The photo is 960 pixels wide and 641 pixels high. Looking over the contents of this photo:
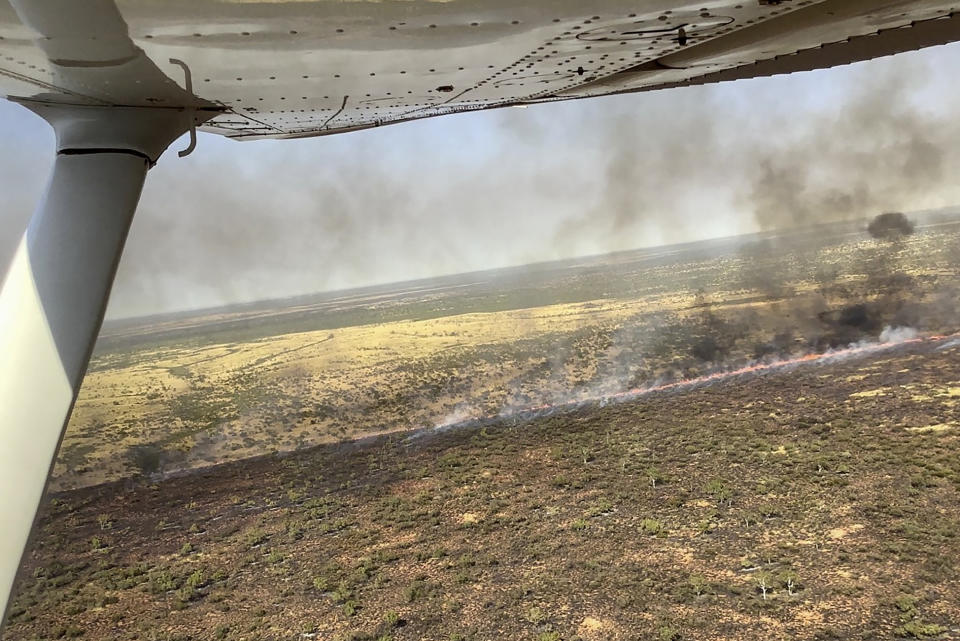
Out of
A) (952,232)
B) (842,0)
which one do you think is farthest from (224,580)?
(952,232)

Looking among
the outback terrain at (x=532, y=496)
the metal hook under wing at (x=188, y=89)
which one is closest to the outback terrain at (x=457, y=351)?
the outback terrain at (x=532, y=496)

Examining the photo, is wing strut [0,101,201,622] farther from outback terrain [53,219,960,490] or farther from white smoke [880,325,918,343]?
white smoke [880,325,918,343]

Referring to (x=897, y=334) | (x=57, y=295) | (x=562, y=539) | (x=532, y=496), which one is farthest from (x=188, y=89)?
(x=897, y=334)

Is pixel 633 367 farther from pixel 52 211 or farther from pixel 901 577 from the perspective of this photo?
pixel 52 211

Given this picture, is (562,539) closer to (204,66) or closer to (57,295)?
(57,295)

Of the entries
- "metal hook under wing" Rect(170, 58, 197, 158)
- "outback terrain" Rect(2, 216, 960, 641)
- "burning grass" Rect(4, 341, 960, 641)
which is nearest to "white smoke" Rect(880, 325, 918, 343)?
"outback terrain" Rect(2, 216, 960, 641)

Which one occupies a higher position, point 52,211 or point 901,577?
point 52,211
